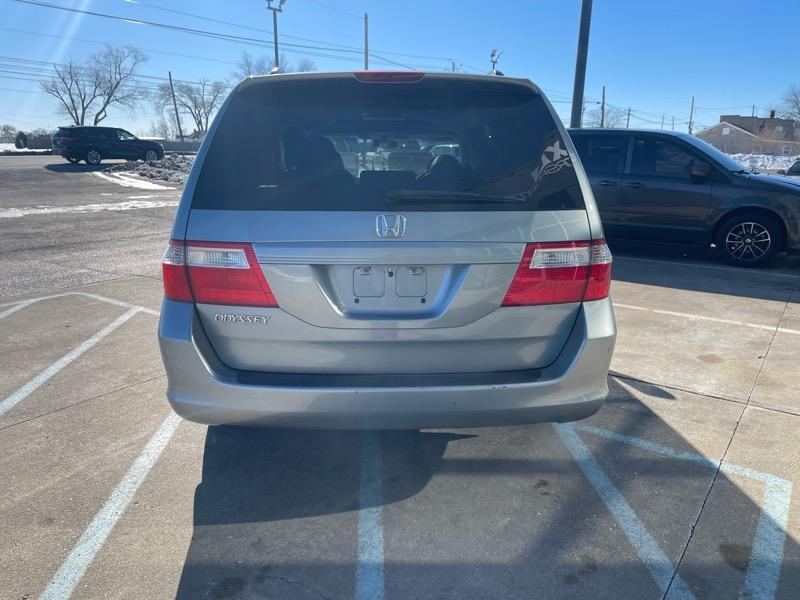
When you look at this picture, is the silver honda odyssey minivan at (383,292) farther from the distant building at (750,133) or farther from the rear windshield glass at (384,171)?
the distant building at (750,133)

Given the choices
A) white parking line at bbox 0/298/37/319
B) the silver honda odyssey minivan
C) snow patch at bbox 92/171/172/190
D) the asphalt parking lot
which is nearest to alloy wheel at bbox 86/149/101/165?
snow patch at bbox 92/171/172/190

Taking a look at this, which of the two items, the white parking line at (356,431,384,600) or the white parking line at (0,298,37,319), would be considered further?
the white parking line at (0,298,37,319)

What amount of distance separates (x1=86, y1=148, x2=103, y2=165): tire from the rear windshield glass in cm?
2980

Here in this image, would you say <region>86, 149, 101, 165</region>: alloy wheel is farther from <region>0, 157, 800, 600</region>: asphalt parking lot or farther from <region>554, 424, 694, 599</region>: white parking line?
<region>554, 424, 694, 599</region>: white parking line

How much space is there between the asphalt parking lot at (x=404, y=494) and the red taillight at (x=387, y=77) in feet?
6.35

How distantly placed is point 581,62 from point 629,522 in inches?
472

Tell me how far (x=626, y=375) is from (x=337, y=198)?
291cm

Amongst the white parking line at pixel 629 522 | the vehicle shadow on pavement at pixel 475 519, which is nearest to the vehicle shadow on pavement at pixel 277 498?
the vehicle shadow on pavement at pixel 475 519

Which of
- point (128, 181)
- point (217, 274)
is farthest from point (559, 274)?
point (128, 181)

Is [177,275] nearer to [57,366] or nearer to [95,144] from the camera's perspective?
[57,366]

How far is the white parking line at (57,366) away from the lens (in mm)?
3883

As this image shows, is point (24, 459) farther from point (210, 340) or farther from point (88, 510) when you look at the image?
point (210, 340)

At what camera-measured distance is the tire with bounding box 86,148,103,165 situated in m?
28.4

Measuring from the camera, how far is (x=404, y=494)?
115 inches
